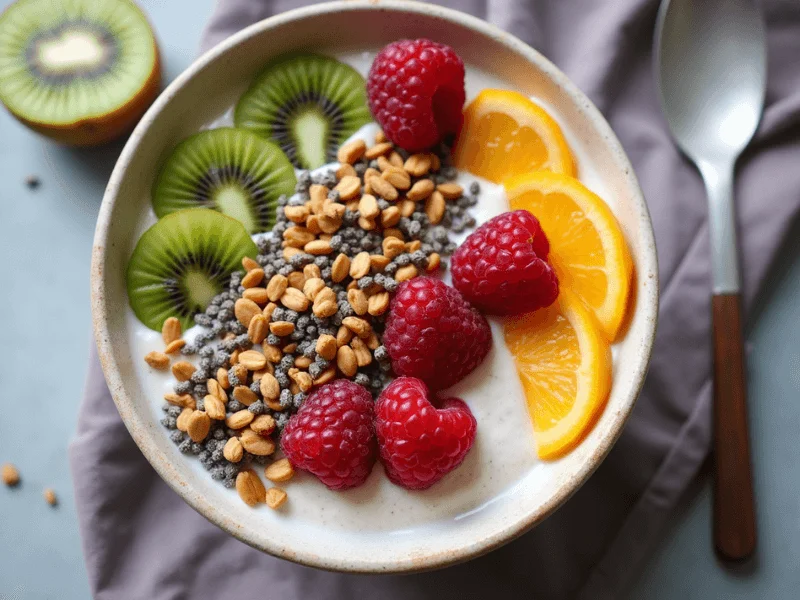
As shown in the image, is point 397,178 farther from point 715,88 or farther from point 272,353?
point 715,88

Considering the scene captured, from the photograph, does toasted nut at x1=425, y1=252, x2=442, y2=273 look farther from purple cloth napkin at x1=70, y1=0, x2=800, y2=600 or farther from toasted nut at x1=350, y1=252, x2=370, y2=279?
purple cloth napkin at x1=70, y1=0, x2=800, y2=600

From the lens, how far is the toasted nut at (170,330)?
128 centimetres

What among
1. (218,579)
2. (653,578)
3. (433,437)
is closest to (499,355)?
(433,437)

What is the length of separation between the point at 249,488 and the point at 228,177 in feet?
1.88

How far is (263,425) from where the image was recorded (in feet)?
3.94

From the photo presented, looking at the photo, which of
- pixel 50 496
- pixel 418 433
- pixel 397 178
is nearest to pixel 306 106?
pixel 397 178

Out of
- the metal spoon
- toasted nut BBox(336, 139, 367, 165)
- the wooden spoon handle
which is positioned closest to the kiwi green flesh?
toasted nut BBox(336, 139, 367, 165)

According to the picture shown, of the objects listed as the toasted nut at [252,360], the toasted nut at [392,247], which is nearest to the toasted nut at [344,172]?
the toasted nut at [392,247]

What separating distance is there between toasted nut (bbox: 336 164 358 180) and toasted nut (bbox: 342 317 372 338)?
0.28 meters

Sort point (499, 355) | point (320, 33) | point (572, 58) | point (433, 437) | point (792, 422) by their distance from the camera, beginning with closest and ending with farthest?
point (433, 437), point (499, 355), point (320, 33), point (792, 422), point (572, 58)

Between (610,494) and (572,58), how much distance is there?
0.95 meters

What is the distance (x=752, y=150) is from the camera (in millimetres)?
1534

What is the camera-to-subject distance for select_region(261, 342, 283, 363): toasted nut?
48.5 inches

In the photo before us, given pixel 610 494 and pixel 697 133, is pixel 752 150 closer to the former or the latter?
pixel 697 133
